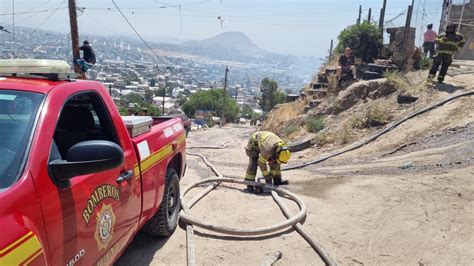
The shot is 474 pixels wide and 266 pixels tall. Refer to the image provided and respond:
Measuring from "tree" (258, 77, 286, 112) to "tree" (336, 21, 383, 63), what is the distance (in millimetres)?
44611

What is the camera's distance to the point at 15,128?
239 cm

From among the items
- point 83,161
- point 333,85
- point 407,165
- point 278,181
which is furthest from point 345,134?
point 83,161

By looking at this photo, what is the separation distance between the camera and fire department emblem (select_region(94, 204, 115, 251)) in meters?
2.78

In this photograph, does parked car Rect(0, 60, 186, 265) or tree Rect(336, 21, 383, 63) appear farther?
tree Rect(336, 21, 383, 63)

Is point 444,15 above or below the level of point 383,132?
above

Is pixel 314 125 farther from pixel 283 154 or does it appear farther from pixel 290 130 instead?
pixel 283 154

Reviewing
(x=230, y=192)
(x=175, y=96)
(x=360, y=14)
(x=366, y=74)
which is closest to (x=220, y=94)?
(x=175, y=96)

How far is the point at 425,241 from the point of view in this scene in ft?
15.7

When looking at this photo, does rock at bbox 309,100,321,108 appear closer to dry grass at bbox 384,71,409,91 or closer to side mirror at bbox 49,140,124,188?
dry grass at bbox 384,71,409,91

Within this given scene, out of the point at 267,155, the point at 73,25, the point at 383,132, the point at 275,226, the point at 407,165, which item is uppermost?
the point at 73,25

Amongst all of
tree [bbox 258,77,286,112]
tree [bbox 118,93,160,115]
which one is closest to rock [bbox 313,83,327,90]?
tree [bbox 118,93,160,115]

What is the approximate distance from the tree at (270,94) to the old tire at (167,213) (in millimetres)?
62781

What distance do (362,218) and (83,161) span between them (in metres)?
4.17

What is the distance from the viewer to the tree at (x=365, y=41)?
22.3 meters
